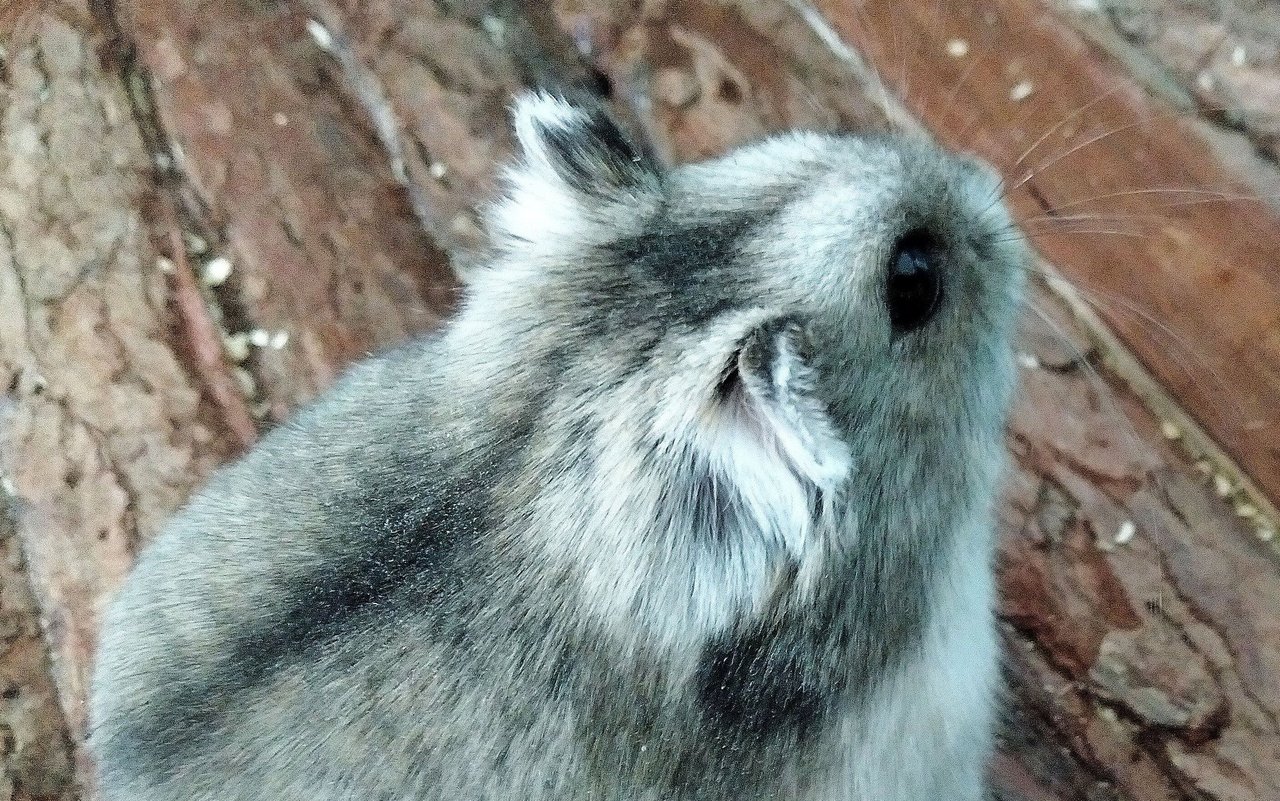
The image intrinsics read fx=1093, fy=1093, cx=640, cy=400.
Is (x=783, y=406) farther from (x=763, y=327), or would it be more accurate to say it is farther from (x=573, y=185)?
(x=573, y=185)

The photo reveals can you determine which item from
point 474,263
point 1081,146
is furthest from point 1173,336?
point 474,263

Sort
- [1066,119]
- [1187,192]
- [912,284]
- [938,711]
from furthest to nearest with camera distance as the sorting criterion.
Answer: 1. [1066,119]
2. [1187,192]
3. [938,711]
4. [912,284]

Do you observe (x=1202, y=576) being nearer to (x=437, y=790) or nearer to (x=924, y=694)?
(x=924, y=694)

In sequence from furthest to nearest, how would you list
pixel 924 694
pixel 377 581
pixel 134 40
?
pixel 134 40, pixel 924 694, pixel 377 581

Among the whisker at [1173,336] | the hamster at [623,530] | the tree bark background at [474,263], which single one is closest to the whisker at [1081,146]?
the tree bark background at [474,263]

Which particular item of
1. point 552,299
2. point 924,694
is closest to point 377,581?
point 552,299

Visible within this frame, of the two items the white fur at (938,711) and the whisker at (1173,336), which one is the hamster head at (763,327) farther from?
the whisker at (1173,336)
